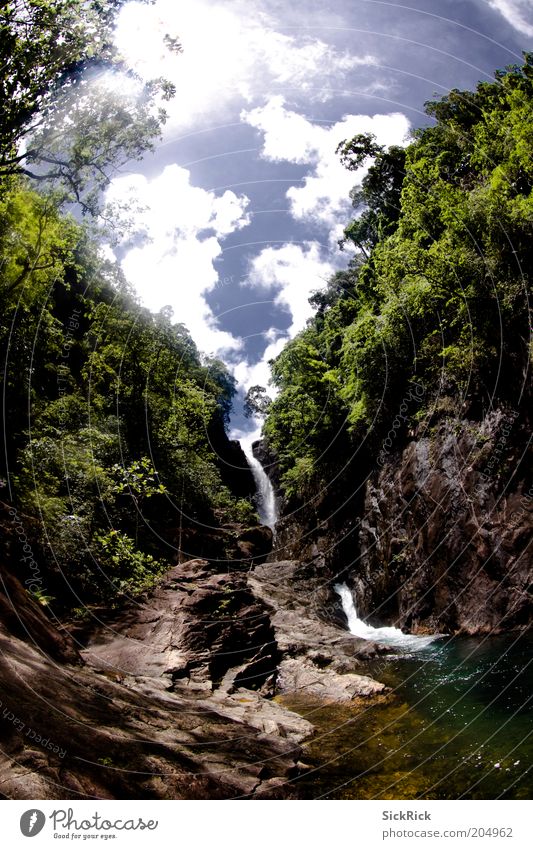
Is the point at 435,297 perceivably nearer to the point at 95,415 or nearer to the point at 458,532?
the point at 458,532


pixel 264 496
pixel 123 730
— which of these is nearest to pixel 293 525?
pixel 264 496

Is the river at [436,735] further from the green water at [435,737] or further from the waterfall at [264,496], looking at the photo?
the waterfall at [264,496]

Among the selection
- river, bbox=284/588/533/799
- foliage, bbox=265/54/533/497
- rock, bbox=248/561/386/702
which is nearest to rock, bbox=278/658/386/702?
rock, bbox=248/561/386/702

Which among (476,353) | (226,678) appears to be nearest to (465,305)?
(476,353)

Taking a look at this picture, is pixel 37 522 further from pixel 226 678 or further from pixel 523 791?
pixel 523 791

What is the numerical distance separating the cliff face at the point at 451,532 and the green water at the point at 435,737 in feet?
11.5

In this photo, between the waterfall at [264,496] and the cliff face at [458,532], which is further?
the waterfall at [264,496]

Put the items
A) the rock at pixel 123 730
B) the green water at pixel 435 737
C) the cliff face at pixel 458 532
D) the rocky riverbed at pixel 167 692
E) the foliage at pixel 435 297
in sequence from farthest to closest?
the foliage at pixel 435 297 → the cliff face at pixel 458 532 → the green water at pixel 435 737 → the rocky riverbed at pixel 167 692 → the rock at pixel 123 730

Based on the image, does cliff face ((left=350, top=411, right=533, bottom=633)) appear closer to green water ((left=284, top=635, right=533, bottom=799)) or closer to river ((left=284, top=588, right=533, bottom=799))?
river ((left=284, top=588, right=533, bottom=799))

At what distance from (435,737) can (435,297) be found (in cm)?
1970

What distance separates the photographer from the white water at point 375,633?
728 inches

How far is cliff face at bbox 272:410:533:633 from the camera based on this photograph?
16.5m

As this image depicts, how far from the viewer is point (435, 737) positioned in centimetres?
820

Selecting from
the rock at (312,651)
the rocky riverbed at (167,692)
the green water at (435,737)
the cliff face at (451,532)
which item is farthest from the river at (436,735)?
the cliff face at (451,532)
